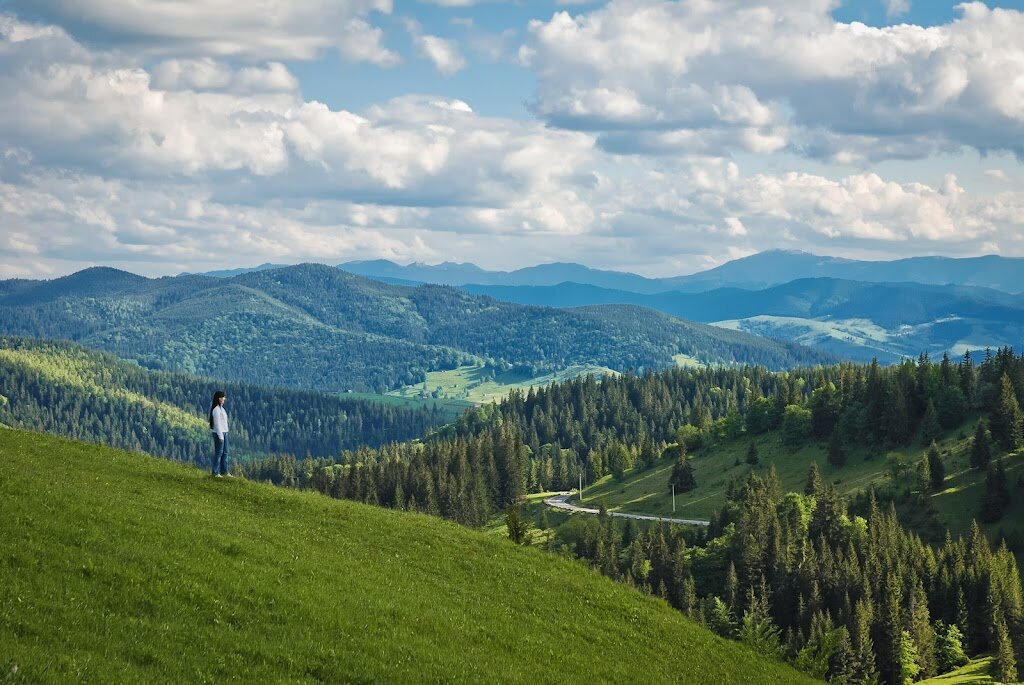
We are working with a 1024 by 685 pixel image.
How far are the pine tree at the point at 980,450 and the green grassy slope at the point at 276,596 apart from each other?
13855 cm

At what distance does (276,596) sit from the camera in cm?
3609

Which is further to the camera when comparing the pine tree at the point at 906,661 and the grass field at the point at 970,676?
the pine tree at the point at 906,661

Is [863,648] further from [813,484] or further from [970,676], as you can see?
[813,484]

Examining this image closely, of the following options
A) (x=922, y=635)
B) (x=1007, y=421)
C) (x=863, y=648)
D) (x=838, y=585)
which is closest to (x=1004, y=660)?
(x=922, y=635)

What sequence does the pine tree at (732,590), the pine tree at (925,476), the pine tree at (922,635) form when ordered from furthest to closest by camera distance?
1. the pine tree at (925,476)
2. the pine tree at (732,590)
3. the pine tree at (922,635)

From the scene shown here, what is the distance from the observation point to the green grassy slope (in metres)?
30.1

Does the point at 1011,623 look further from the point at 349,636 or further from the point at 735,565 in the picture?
the point at 349,636

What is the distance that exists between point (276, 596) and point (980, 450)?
164 metres

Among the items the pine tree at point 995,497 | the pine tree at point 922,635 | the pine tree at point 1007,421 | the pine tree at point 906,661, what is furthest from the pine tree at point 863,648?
the pine tree at point 1007,421

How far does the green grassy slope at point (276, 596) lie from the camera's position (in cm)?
3006

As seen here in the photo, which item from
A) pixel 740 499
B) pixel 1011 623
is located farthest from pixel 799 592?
pixel 740 499

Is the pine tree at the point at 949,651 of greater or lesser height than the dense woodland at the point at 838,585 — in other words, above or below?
below

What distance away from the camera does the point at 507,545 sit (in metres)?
52.3

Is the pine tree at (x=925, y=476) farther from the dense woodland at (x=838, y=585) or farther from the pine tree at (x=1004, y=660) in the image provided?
the pine tree at (x=1004, y=660)
